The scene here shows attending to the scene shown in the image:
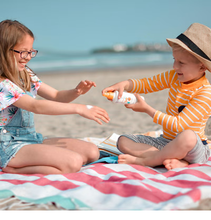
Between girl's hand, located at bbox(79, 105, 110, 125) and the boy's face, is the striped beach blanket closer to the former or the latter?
girl's hand, located at bbox(79, 105, 110, 125)

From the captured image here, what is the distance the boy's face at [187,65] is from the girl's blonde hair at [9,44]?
48.1 inches

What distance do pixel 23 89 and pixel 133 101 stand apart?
0.92m

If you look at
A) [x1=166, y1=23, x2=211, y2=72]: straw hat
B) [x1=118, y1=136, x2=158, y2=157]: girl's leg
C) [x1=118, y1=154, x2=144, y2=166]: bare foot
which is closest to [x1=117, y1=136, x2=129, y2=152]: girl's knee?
[x1=118, y1=136, x2=158, y2=157]: girl's leg

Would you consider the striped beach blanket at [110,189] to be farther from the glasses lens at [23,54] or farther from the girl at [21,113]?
the glasses lens at [23,54]

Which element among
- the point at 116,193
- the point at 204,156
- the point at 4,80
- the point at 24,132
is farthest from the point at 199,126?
the point at 4,80

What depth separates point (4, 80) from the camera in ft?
7.66

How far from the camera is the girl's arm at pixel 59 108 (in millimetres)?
2225

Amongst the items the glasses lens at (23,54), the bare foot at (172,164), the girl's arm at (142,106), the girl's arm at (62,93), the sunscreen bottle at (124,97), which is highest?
the glasses lens at (23,54)

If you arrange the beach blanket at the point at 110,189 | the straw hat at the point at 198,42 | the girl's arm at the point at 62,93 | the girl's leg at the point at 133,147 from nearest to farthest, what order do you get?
1. the beach blanket at the point at 110,189
2. the straw hat at the point at 198,42
3. the girl's leg at the point at 133,147
4. the girl's arm at the point at 62,93

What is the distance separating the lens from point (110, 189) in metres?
1.89

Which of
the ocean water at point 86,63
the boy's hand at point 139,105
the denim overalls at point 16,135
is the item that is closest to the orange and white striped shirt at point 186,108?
the boy's hand at point 139,105

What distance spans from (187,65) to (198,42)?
0.64 feet

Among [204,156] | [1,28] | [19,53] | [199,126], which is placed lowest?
[204,156]
